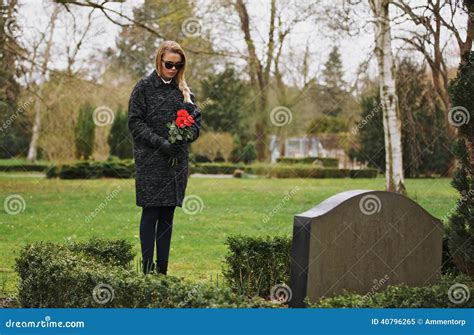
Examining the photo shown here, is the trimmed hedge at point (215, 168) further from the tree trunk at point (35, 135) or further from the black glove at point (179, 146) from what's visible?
the black glove at point (179, 146)

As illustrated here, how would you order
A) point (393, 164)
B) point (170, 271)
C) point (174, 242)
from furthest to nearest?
point (393, 164) < point (174, 242) < point (170, 271)

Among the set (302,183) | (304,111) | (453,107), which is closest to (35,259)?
(453,107)

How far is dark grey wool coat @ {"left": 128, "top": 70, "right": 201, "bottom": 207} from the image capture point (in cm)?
497

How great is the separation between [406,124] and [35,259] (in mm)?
13436

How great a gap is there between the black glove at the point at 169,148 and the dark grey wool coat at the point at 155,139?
4cm

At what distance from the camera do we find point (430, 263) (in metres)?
5.12

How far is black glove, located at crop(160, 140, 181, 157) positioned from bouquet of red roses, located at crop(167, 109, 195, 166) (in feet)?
0.14

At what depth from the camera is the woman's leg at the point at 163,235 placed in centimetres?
512

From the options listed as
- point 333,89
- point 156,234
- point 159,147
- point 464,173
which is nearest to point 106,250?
point 156,234

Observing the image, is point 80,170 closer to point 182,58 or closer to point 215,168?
point 215,168

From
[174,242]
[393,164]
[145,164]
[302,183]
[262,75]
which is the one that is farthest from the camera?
[262,75]

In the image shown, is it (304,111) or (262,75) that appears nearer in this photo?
(262,75)

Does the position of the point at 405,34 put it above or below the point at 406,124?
above

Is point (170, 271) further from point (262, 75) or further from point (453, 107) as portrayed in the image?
point (262, 75)
